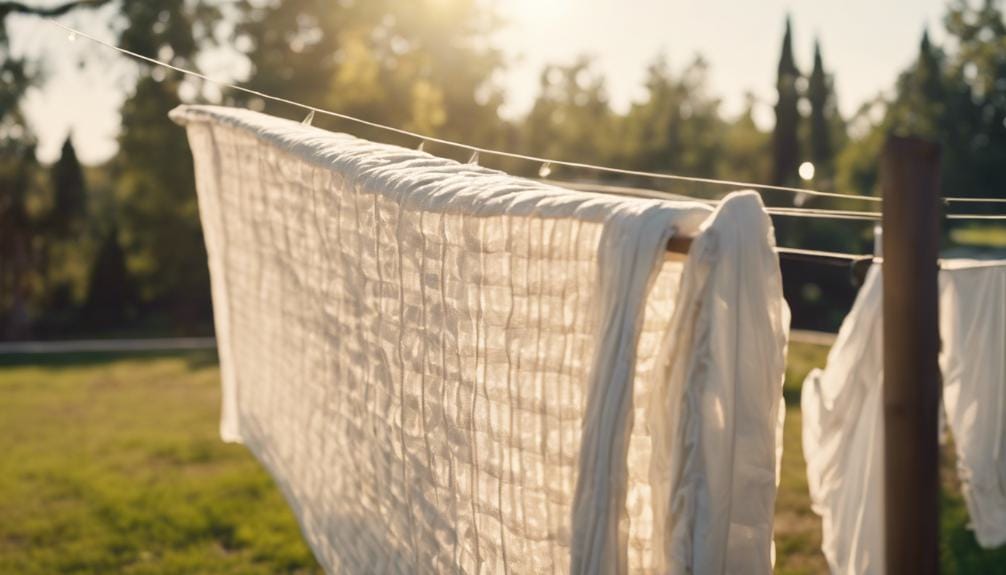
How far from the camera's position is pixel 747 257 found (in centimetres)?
148

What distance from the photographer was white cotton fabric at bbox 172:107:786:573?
4.91ft

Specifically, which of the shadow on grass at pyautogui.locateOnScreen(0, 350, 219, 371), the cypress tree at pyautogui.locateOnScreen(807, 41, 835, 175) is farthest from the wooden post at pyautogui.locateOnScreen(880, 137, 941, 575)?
the cypress tree at pyautogui.locateOnScreen(807, 41, 835, 175)

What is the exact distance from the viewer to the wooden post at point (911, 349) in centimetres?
144

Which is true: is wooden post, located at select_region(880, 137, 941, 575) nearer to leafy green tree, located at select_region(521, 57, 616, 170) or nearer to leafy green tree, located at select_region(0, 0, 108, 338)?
leafy green tree, located at select_region(0, 0, 108, 338)

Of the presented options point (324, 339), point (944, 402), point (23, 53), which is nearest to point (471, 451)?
point (324, 339)

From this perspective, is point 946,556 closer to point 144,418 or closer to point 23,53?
point 144,418

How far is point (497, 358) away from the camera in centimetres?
187

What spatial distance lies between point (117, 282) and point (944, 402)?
19.0m

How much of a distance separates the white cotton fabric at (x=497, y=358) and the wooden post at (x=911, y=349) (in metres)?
0.17

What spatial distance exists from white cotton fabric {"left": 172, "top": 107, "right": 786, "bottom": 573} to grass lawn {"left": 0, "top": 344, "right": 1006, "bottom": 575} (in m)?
1.70

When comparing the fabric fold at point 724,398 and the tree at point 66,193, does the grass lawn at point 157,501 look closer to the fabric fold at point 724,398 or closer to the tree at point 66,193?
the fabric fold at point 724,398

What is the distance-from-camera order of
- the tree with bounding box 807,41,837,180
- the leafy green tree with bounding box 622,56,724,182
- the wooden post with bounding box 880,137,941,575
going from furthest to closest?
the tree with bounding box 807,41,837,180 < the leafy green tree with bounding box 622,56,724,182 < the wooden post with bounding box 880,137,941,575

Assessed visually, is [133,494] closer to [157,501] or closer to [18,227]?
[157,501]

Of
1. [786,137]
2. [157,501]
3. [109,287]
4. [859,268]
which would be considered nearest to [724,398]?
[859,268]
